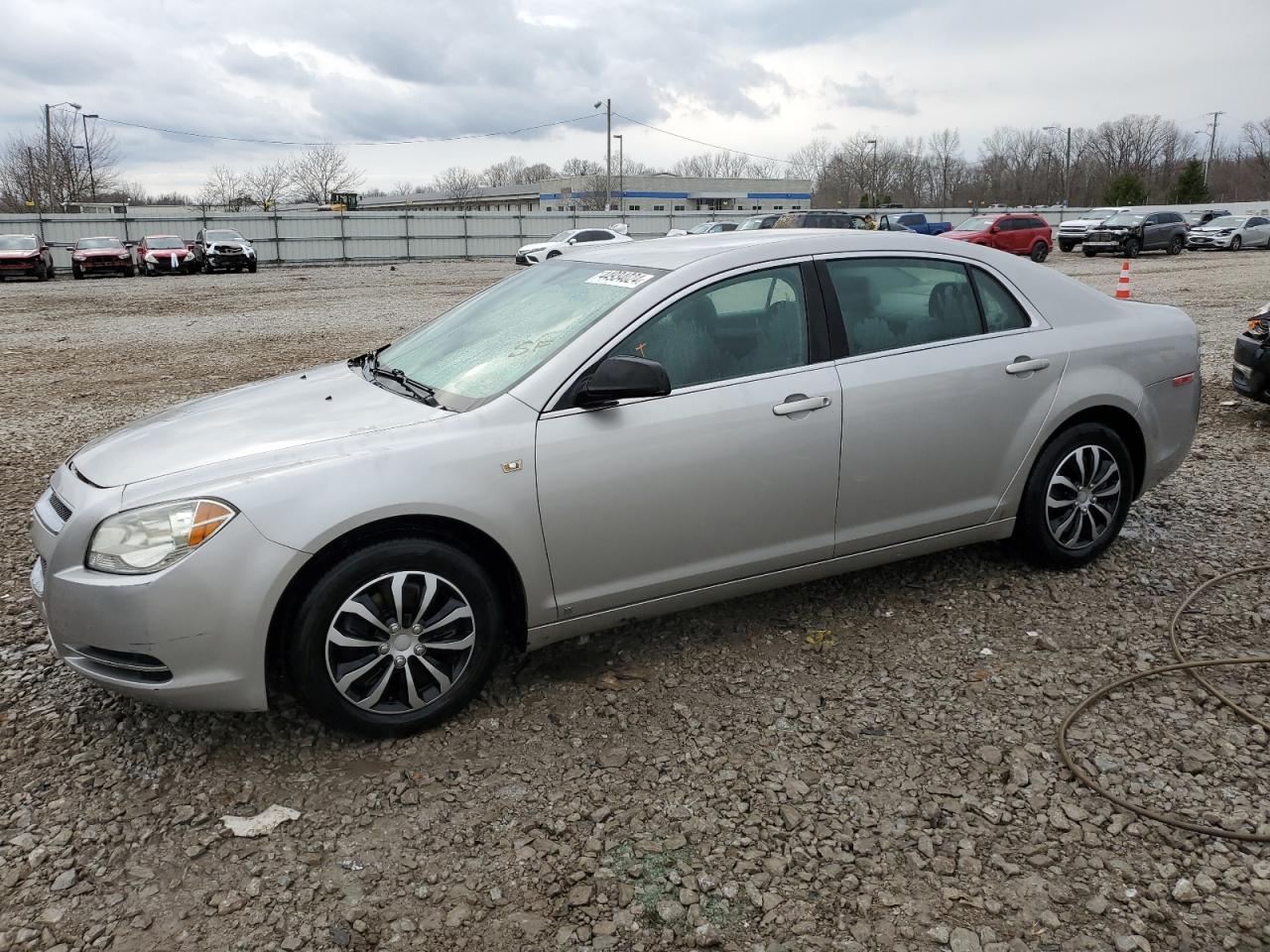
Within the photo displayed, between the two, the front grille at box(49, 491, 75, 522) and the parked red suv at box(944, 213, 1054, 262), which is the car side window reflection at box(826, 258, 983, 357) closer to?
the front grille at box(49, 491, 75, 522)

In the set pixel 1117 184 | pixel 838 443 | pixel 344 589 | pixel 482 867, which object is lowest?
pixel 482 867

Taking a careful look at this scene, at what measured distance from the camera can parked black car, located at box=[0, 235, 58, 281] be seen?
29250mm

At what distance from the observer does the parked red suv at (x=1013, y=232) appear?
99.4 feet

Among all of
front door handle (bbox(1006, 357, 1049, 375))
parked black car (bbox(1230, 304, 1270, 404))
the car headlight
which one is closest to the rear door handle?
front door handle (bbox(1006, 357, 1049, 375))

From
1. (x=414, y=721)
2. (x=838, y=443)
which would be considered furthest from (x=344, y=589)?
(x=838, y=443)

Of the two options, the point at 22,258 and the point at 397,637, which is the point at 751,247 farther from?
the point at 22,258

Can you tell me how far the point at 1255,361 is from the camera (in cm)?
746

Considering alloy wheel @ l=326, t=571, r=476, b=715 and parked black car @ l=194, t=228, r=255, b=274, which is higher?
parked black car @ l=194, t=228, r=255, b=274

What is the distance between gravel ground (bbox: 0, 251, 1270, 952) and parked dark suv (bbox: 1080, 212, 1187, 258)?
104 feet

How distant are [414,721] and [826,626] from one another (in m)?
1.81

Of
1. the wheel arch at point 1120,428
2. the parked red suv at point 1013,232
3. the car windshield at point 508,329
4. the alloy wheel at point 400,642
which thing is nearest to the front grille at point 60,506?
the alloy wheel at point 400,642

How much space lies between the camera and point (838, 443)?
378 centimetres

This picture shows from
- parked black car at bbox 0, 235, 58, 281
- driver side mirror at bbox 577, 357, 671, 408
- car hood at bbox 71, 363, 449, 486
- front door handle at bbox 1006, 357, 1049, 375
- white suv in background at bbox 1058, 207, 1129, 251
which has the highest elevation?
white suv in background at bbox 1058, 207, 1129, 251

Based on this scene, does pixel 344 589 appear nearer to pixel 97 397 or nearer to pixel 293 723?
pixel 293 723
